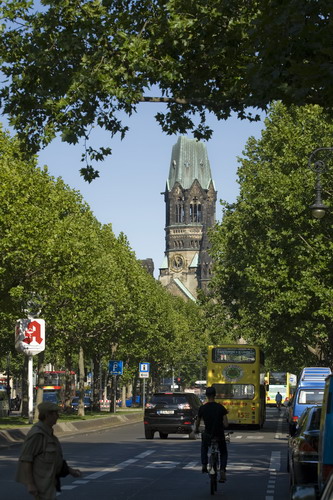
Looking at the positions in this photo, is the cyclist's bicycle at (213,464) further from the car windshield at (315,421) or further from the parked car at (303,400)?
the parked car at (303,400)

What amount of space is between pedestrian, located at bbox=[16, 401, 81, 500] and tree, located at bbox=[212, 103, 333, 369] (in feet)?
121

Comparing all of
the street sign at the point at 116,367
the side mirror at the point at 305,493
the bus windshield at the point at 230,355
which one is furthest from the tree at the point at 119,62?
the street sign at the point at 116,367

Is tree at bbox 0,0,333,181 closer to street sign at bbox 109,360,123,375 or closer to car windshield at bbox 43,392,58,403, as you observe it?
street sign at bbox 109,360,123,375

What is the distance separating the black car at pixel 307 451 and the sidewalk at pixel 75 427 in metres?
15.0

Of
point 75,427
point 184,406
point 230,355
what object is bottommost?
point 75,427

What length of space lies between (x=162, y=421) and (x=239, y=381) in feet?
32.7

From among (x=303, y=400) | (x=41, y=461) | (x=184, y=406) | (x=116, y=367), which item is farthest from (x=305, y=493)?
(x=116, y=367)

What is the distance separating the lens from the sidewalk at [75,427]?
35031mm

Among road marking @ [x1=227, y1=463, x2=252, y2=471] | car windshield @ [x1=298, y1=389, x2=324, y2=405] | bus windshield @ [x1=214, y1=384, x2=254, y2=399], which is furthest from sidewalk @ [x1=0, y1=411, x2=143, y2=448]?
car windshield @ [x1=298, y1=389, x2=324, y2=405]

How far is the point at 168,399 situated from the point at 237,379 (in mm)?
9467

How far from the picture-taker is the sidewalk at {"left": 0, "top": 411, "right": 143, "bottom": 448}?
35031mm

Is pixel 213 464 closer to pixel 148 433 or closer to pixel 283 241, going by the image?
pixel 148 433

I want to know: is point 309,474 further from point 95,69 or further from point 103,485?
point 95,69

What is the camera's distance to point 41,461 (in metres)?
11.0
